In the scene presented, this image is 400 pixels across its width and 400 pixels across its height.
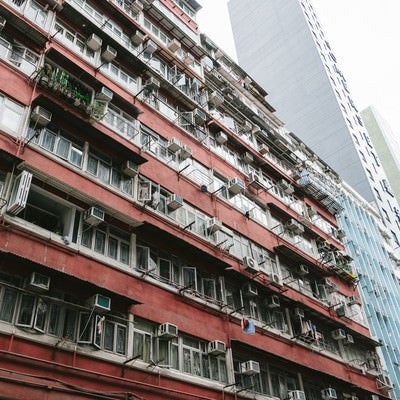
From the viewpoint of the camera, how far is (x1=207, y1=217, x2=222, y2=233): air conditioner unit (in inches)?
672

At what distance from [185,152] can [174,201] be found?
269cm

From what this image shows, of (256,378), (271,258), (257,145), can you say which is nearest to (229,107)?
(257,145)

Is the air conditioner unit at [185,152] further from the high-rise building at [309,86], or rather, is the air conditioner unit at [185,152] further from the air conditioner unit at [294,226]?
the high-rise building at [309,86]

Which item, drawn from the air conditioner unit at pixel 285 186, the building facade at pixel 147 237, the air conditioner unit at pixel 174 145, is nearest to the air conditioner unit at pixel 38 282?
the building facade at pixel 147 237

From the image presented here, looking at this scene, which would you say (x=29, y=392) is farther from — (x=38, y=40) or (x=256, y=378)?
(x=38, y=40)

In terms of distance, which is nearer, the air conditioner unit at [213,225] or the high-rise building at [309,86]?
the air conditioner unit at [213,225]

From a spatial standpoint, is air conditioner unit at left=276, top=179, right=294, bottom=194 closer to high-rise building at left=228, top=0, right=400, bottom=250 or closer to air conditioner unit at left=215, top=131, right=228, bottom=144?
air conditioner unit at left=215, top=131, right=228, bottom=144

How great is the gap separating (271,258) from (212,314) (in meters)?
5.79

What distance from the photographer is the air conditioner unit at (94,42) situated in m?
16.7

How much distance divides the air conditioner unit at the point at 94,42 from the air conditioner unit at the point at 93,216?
270 inches

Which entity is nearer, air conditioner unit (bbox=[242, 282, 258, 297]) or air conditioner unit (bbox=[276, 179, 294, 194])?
air conditioner unit (bbox=[242, 282, 258, 297])

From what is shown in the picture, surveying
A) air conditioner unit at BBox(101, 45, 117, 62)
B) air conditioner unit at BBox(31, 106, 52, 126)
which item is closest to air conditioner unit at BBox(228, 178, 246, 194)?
air conditioner unit at BBox(101, 45, 117, 62)

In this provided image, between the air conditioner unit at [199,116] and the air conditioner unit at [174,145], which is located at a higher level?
the air conditioner unit at [199,116]

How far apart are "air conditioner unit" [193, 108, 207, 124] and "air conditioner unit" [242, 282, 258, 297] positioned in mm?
7174
